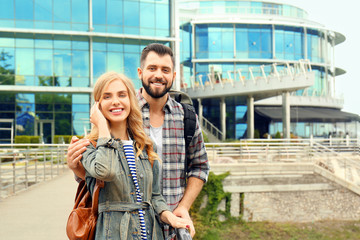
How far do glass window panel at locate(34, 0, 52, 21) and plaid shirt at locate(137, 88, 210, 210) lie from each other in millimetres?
25302

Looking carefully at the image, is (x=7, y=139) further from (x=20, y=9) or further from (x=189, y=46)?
(x=189, y=46)

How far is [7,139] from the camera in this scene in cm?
2542

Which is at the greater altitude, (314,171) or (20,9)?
(20,9)

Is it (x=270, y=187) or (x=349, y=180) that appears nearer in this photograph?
(x=270, y=187)

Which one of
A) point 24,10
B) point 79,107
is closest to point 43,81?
point 79,107

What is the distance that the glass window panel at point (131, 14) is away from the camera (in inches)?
1029

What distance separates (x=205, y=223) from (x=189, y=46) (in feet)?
83.5

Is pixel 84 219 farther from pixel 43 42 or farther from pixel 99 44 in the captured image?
pixel 43 42

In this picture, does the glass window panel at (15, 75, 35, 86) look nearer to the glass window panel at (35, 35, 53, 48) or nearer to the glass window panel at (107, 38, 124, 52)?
the glass window panel at (35, 35, 53, 48)

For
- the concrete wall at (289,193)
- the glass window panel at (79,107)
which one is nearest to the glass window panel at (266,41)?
the glass window panel at (79,107)

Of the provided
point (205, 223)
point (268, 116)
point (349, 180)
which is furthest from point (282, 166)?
point (268, 116)

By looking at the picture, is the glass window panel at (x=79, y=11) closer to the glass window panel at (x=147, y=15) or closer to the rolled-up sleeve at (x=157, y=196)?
the glass window panel at (x=147, y=15)

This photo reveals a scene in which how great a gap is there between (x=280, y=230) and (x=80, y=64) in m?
18.7

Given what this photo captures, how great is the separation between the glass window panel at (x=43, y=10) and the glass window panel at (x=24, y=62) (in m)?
2.44
